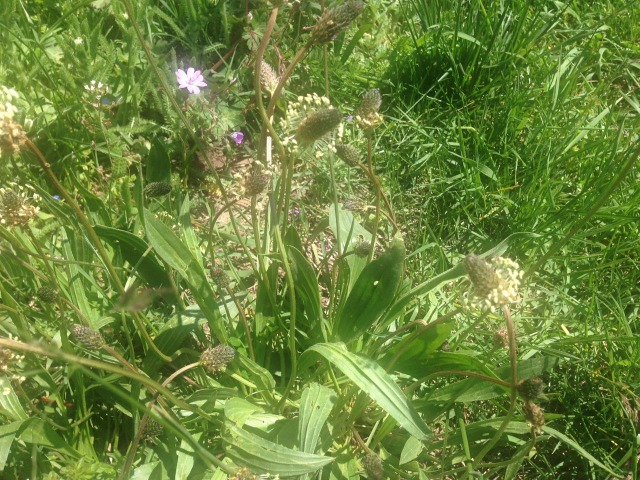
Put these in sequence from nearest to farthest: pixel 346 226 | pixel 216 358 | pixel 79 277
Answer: pixel 216 358 < pixel 79 277 < pixel 346 226

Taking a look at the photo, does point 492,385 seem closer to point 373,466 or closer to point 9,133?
point 373,466

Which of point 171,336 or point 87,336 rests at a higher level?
point 87,336

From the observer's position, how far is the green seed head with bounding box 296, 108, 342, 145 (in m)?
1.41

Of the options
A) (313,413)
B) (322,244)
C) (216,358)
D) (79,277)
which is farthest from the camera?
(322,244)

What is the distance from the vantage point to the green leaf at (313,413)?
157 cm

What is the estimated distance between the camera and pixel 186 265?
1.86 meters

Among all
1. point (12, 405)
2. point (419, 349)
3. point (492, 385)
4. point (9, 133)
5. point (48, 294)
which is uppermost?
point (9, 133)

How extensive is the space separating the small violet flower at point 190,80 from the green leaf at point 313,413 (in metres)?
1.37

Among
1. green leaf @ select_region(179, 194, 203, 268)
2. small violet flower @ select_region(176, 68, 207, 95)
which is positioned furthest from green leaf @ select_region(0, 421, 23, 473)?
small violet flower @ select_region(176, 68, 207, 95)

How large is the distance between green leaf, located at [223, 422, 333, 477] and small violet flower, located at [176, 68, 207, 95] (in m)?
1.50

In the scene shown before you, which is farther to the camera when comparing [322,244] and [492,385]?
[322,244]

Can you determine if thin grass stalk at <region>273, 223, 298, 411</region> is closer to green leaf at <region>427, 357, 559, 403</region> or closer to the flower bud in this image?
green leaf at <region>427, 357, 559, 403</region>

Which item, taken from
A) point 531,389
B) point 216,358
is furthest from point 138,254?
point 531,389

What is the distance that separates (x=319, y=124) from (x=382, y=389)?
2.15ft
